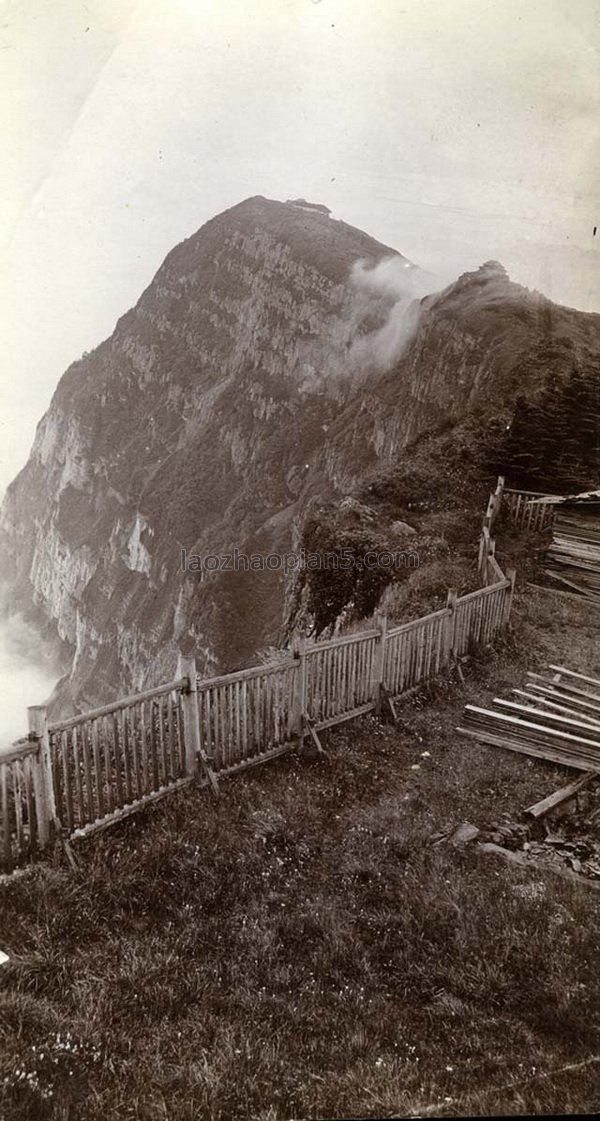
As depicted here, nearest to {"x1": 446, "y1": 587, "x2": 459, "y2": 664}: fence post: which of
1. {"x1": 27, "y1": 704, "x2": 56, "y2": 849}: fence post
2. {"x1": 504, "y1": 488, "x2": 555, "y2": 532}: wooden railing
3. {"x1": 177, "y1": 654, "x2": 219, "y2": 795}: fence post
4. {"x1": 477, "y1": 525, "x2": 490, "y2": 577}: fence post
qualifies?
{"x1": 504, "y1": 488, "x2": 555, "y2": 532}: wooden railing

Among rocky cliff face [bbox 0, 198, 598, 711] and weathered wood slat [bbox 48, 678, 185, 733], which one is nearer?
weathered wood slat [bbox 48, 678, 185, 733]

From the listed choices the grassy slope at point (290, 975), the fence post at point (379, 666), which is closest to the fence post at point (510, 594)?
the fence post at point (379, 666)

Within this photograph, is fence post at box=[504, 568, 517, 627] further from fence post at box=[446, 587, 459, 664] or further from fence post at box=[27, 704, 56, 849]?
fence post at box=[27, 704, 56, 849]

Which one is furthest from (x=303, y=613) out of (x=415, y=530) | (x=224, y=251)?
(x=224, y=251)

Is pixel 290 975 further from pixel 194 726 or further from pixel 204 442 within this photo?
pixel 204 442

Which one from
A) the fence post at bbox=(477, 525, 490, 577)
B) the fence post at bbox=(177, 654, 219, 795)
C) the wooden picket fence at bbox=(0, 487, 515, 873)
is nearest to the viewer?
the wooden picket fence at bbox=(0, 487, 515, 873)

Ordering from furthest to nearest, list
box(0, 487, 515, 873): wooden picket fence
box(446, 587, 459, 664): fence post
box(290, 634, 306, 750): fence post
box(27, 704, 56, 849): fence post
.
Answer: box(446, 587, 459, 664): fence post
box(290, 634, 306, 750): fence post
box(0, 487, 515, 873): wooden picket fence
box(27, 704, 56, 849): fence post

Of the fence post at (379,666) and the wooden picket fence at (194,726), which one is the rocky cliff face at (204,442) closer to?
the wooden picket fence at (194,726)

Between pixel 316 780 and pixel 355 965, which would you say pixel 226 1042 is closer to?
pixel 355 965
